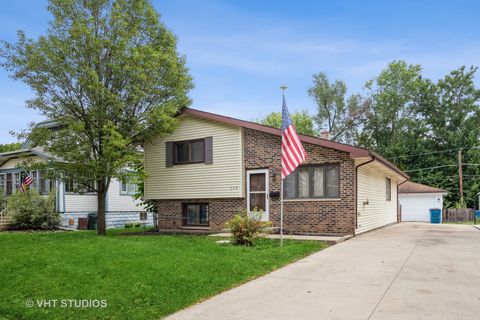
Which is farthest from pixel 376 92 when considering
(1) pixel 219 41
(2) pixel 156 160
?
(2) pixel 156 160

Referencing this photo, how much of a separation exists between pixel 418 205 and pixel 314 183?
18.7 metres

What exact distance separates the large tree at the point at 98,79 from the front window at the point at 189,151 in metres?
1.43

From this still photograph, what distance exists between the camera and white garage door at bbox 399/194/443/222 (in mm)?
28422

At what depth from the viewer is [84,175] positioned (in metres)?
14.2

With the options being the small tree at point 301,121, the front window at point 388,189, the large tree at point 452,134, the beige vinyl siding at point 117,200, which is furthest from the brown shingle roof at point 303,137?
the small tree at point 301,121

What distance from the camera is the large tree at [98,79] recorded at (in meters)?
13.1

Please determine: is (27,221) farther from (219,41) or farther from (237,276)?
(237,276)

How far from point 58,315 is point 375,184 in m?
13.3

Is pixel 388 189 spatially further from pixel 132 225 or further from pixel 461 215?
pixel 132 225

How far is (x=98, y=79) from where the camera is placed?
43.5ft

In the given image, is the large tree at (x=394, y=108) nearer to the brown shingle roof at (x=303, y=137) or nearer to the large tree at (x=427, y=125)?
the large tree at (x=427, y=125)

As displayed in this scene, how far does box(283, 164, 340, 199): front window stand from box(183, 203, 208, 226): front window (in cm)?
351

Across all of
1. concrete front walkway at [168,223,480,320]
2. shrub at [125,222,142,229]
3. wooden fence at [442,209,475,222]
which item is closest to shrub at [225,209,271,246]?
concrete front walkway at [168,223,480,320]

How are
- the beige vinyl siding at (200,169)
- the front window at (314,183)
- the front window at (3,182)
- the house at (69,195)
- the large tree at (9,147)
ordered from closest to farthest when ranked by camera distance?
the front window at (314,183) → the beige vinyl siding at (200,169) → the house at (69,195) → the front window at (3,182) → the large tree at (9,147)
